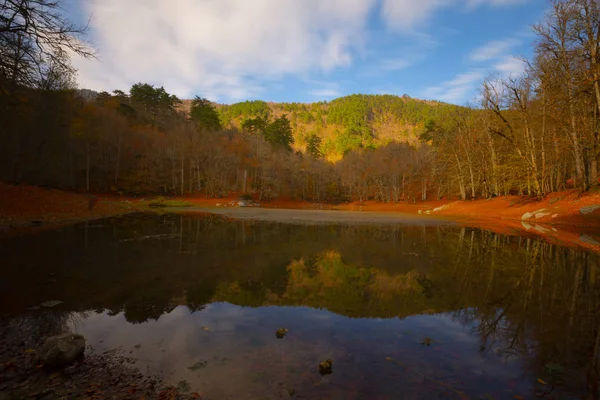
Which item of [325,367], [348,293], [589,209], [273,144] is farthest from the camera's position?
[273,144]

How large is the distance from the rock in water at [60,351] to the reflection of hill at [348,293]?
3.17 m

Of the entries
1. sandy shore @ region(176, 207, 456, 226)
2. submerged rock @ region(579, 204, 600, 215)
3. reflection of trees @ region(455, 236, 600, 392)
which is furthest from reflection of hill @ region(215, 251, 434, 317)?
submerged rock @ region(579, 204, 600, 215)

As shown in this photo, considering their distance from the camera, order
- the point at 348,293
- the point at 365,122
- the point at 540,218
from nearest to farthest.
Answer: the point at 348,293 → the point at 540,218 → the point at 365,122

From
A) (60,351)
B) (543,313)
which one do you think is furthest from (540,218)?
(60,351)

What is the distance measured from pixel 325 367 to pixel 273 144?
8130 centimetres

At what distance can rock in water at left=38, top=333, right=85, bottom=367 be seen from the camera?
12.7 feet

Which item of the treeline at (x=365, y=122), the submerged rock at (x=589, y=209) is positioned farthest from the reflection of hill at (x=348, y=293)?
the treeline at (x=365, y=122)

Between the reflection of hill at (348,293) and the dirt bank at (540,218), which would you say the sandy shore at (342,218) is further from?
the reflection of hill at (348,293)

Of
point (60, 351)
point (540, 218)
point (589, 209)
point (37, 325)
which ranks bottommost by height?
point (37, 325)

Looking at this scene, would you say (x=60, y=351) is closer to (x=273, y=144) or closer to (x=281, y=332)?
(x=281, y=332)

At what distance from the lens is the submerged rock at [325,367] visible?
158 inches

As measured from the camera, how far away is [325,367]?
13.4 ft

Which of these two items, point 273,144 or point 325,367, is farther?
point 273,144

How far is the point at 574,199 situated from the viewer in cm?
2286
